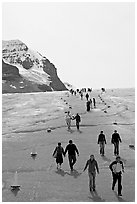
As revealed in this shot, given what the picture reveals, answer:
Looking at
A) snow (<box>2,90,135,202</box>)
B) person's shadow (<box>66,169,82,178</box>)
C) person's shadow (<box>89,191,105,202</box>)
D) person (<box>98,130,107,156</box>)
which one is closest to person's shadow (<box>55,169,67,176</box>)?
snow (<box>2,90,135,202</box>)

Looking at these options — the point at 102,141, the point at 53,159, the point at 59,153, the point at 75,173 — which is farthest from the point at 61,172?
the point at 102,141

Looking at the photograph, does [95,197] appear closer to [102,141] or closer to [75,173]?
[75,173]

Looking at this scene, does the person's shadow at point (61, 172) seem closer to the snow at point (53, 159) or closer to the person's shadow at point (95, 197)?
the snow at point (53, 159)

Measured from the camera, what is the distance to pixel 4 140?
90.7 feet

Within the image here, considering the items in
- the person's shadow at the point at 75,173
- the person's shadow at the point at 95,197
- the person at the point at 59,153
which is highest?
the person at the point at 59,153

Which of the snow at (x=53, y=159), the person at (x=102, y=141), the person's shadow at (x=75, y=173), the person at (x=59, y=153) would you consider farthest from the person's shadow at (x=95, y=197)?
the person at (x=102, y=141)

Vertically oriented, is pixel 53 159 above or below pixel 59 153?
below

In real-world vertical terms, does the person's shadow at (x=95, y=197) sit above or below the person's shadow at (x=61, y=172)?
below

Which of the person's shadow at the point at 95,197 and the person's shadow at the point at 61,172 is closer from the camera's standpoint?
the person's shadow at the point at 95,197

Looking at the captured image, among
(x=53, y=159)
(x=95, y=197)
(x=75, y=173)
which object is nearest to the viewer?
(x=95, y=197)

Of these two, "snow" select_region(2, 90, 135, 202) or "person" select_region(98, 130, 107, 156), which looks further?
"person" select_region(98, 130, 107, 156)

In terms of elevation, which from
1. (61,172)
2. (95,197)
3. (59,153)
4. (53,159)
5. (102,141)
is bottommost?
(95,197)

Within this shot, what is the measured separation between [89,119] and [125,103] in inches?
564

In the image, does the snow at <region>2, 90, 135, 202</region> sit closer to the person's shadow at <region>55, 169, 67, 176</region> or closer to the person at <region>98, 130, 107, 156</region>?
the person's shadow at <region>55, 169, 67, 176</region>
